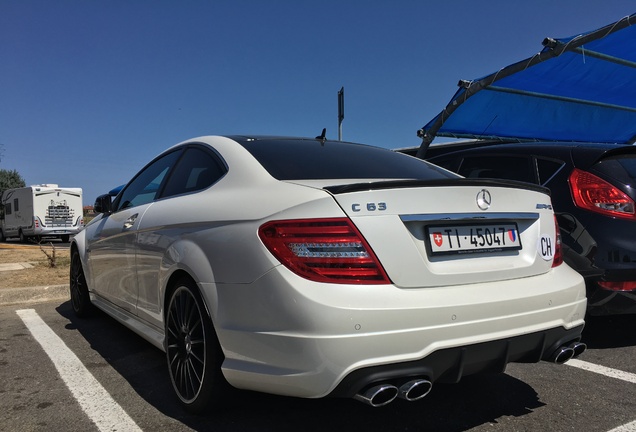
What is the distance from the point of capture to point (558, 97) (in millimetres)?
10719

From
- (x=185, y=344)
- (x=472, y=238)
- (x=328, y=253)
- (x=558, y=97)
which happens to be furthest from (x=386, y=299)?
(x=558, y=97)

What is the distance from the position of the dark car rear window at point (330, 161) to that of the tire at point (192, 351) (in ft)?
2.55

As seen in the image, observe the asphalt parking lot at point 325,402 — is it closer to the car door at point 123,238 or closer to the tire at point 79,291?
the car door at point 123,238

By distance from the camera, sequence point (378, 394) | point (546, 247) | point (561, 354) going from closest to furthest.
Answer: point (378, 394) → point (561, 354) → point (546, 247)

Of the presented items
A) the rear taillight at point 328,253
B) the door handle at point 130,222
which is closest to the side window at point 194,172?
the door handle at point 130,222

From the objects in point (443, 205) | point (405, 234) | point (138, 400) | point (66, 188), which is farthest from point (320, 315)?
point (66, 188)

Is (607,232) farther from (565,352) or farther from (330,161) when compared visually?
(330,161)

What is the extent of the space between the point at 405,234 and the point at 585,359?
7.68 feet

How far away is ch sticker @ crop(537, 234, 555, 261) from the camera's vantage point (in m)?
2.48

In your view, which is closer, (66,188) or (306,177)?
(306,177)

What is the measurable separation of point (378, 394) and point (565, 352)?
110 cm

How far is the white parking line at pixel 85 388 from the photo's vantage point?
8.36ft

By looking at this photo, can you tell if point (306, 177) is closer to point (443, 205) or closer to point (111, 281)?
point (443, 205)

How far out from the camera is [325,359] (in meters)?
1.86
